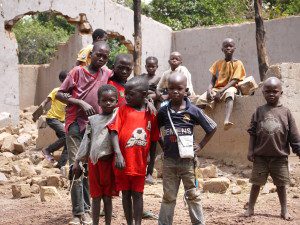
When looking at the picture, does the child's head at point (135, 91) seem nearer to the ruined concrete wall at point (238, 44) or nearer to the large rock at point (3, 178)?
the large rock at point (3, 178)

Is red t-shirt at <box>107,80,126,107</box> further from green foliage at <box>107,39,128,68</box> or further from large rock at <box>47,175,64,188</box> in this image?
green foliage at <box>107,39,128,68</box>

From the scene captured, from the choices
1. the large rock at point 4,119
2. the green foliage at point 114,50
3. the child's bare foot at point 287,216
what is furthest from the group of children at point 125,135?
the green foliage at point 114,50

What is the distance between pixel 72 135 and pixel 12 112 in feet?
23.8

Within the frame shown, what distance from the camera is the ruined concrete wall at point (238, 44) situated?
38.2 feet

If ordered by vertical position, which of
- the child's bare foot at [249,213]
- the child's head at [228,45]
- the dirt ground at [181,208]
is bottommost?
the dirt ground at [181,208]

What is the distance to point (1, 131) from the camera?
11.3 meters

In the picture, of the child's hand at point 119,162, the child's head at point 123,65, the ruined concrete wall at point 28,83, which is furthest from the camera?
the ruined concrete wall at point 28,83

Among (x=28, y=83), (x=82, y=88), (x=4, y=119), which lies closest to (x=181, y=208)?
(x=82, y=88)

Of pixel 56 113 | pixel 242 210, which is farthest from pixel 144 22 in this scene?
pixel 242 210

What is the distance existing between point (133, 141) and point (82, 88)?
2.97 ft

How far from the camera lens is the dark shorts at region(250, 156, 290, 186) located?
5008 mm

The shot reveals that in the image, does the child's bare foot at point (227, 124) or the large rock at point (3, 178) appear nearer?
the child's bare foot at point (227, 124)

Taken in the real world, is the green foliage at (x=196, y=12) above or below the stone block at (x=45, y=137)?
above

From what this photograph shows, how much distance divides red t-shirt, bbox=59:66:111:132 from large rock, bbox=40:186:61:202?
163 centimetres
